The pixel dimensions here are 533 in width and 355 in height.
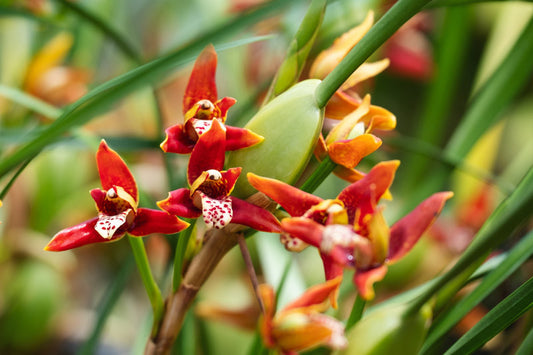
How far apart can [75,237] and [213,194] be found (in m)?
0.05

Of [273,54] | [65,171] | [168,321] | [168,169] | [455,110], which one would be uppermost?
[455,110]

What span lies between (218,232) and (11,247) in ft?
1.46

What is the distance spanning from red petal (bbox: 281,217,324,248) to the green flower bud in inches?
1.0

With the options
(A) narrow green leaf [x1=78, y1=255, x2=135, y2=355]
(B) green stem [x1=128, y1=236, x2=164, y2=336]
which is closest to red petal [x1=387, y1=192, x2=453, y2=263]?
(B) green stem [x1=128, y1=236, x2=164, y2=336]

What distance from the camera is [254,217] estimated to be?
0.20 m

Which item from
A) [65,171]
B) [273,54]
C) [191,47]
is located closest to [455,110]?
[273,54]

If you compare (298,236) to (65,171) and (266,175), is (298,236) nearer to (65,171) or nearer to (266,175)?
(266,175)

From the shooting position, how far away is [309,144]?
0.20 m

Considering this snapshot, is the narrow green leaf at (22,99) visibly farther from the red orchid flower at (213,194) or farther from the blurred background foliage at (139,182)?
the red orchid flower at (213,194)

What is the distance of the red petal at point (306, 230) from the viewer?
0.61 ft

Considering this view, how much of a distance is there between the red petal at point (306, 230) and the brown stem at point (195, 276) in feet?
0.10

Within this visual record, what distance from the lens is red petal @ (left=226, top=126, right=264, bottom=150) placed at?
21 centimetres

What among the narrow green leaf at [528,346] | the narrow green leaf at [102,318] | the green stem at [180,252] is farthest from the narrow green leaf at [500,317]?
the narrow green leaf at [102,318]

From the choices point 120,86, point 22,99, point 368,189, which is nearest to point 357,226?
point 368,189
